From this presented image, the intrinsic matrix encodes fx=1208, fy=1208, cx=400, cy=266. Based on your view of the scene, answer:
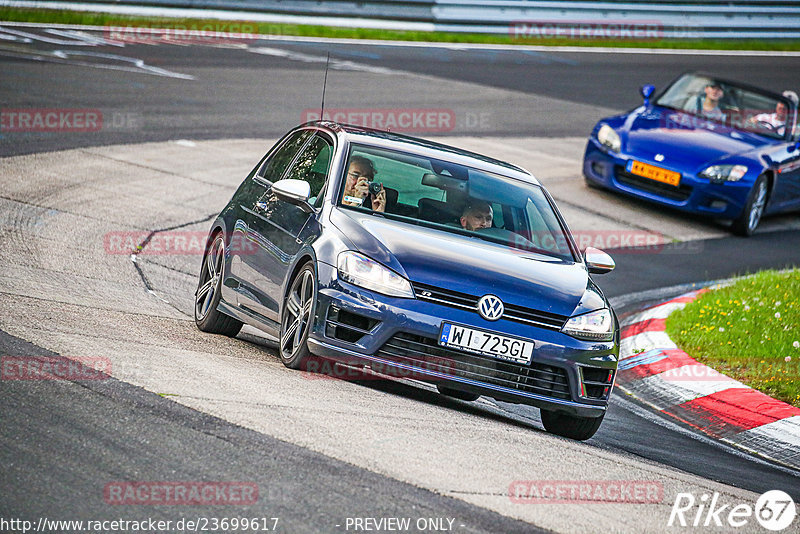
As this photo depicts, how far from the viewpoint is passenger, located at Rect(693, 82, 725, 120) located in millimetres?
15898

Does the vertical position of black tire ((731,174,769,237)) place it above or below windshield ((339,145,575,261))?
below

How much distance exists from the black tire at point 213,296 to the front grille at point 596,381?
2.59 m

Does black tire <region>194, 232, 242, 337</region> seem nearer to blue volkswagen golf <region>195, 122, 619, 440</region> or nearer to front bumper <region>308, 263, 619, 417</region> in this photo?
blue volkswagen golf <region>195, 122, 619, 440</region>

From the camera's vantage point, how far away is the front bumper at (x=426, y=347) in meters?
6.39

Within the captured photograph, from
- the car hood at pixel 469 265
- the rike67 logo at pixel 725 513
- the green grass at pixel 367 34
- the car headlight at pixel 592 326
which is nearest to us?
the rike67 logo at pixel 725 513

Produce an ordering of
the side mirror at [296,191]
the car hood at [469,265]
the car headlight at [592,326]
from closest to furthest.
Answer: the car hood at [469,265]
the car headlight at [592,326]
the side mirror at [296,191]

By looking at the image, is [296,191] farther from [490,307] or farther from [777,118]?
[777,118]

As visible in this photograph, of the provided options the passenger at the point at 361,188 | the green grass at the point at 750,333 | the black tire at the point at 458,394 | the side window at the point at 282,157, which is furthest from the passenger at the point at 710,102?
the black tire at the point at 458,394

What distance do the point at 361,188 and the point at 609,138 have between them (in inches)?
328

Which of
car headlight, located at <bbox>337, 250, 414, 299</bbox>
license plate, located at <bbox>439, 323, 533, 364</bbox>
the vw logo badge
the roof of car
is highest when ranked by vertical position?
the roof of car

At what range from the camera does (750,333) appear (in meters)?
9.66

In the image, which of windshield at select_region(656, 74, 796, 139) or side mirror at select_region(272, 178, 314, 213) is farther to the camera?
windshield at select_region(656, 74, 796, 139)

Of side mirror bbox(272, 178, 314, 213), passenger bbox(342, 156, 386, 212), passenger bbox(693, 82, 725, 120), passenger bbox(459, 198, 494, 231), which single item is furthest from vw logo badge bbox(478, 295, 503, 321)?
passenger bbox(693, 82, 725, 120)

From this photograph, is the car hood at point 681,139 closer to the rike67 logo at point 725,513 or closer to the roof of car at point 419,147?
the roof of car at point 419,147
